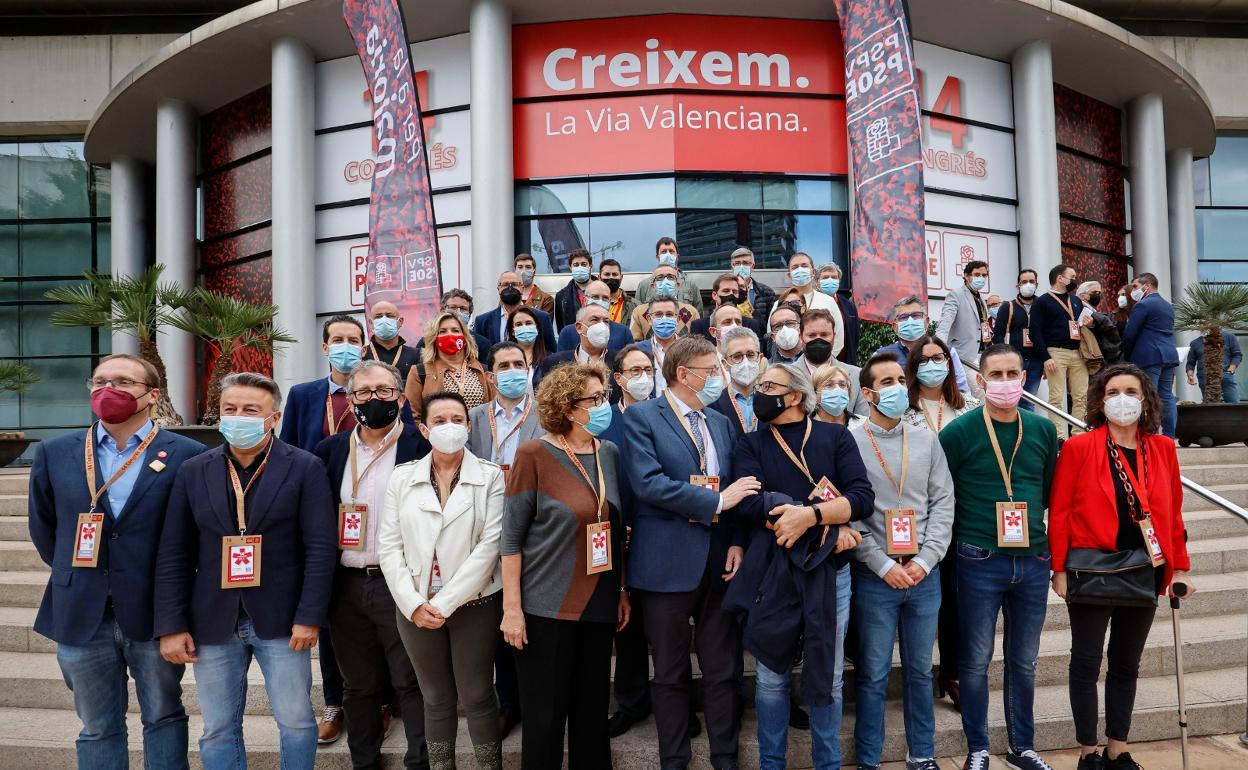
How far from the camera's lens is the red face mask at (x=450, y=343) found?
449 cm

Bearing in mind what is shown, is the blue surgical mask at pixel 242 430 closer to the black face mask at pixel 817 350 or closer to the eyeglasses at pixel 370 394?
the eyeglasses at pixel 370 394

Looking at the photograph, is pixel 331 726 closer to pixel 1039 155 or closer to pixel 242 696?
pixel 242 696

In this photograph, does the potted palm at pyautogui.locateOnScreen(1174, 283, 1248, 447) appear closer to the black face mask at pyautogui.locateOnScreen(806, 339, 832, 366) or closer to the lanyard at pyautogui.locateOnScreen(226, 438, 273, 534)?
Result: the black face mask at pyautogui.locateOnScreen(806, 339, 832, 366)

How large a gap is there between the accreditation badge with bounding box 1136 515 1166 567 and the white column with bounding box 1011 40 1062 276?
30.4ft

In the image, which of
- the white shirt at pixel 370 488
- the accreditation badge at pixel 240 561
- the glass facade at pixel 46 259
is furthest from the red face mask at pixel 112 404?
the glass facade at pixel 46 259

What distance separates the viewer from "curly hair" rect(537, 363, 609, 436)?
135 inches

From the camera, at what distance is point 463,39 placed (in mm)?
11164

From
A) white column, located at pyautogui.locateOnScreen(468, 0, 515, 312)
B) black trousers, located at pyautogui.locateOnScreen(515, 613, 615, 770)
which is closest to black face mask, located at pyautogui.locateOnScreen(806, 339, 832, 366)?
black trousers, located at pyautogui.locateOnScreen(515, 613, 615, 770)

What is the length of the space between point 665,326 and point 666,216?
19.1 ft

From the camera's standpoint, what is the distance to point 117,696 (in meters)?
3.40

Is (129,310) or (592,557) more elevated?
(129,310)

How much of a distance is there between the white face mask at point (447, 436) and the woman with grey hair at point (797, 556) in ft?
4.01

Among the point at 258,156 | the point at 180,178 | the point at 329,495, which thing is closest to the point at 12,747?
the point at 329,495

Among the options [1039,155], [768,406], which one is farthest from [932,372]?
[1039,155]
